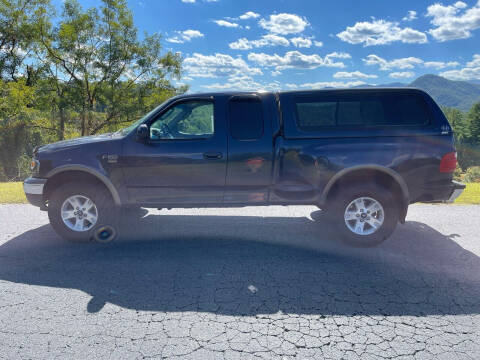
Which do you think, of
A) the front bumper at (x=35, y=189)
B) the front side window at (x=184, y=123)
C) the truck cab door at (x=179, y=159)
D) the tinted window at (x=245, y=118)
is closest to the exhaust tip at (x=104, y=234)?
the truck cab door at (x=179, y=159)

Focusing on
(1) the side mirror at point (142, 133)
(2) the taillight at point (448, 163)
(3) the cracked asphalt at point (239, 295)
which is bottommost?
(3) the cracked asphalt at point (239, 295)

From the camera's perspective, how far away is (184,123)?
16.8 feet

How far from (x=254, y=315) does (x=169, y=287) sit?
39.8 inches

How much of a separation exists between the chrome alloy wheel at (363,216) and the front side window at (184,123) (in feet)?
7.24

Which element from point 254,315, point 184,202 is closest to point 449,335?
point 254,315

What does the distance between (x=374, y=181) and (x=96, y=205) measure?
3874 mm

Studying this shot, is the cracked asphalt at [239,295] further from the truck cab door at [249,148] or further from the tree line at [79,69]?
the tree line at [79,69]

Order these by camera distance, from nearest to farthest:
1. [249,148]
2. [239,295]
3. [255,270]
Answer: [239,295]
[255,270]
[249,148]

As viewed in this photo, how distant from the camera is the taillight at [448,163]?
4.80 metres

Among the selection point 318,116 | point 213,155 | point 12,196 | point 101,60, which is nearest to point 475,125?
point 101,60

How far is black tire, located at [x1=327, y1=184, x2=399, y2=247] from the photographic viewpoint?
15.9 ft

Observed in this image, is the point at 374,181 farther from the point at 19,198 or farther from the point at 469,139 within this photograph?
the point at 469,139

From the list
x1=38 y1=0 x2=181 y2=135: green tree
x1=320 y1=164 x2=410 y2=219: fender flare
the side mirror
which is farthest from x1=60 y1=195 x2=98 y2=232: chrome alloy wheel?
x1=38 y1=0 x2=181 y2=135: green tree

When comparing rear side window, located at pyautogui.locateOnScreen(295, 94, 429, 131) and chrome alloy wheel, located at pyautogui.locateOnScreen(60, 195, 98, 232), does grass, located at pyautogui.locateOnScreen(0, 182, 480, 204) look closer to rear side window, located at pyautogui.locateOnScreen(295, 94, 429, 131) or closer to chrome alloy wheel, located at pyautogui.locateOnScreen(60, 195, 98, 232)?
chrome alloy wheel, located at pyautogui.locateOnScreen(60, 195, 98, 232)
